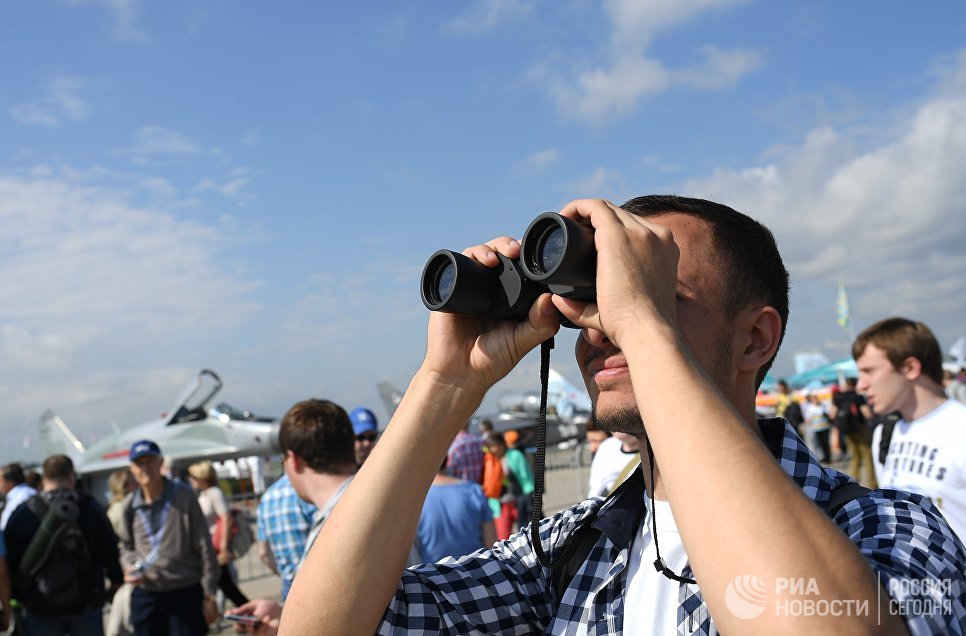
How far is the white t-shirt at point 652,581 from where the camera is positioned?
139cm

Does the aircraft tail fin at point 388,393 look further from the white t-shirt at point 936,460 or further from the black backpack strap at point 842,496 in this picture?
the black backpack strap at point 842,496

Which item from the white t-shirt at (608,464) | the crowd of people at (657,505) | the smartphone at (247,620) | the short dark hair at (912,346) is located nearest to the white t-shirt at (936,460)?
the short dark hair at (912,346)

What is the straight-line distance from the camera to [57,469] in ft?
20.2

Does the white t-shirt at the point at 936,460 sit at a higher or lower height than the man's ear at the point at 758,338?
lower

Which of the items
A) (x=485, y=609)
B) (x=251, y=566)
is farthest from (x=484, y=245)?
(x=251, y=566)

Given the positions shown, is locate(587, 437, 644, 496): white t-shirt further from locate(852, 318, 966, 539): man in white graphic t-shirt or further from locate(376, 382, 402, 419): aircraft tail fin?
locate(376, 382, 402, 419): aircraft tail fin

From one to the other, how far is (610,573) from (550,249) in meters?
0.67

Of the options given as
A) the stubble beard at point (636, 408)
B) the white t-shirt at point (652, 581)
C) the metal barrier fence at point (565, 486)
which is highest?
the stubble beard at point (636, 408)

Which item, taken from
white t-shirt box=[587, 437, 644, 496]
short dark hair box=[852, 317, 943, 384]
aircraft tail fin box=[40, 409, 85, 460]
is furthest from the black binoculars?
aircraft tail fin box=[40, 409, 85, 460]

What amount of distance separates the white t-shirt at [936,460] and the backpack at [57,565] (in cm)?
533

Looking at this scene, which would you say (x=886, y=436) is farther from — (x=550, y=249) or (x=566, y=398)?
(x=566, y=398)

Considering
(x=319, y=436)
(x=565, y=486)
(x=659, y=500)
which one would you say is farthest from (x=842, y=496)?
(x=565, y=486)

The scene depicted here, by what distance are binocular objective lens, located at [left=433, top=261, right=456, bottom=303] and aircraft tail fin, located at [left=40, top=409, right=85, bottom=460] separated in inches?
1241

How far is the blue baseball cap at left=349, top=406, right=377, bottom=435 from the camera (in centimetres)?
626
